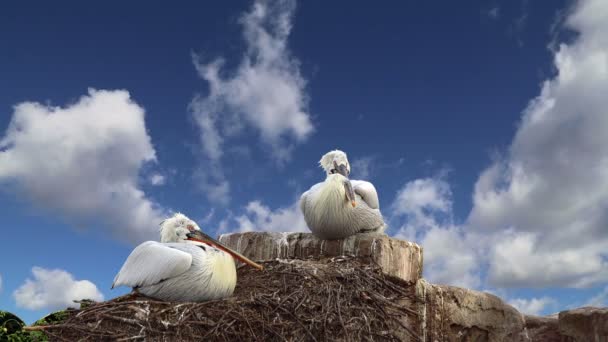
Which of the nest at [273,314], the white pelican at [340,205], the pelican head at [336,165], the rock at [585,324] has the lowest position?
the nest at [273,314]

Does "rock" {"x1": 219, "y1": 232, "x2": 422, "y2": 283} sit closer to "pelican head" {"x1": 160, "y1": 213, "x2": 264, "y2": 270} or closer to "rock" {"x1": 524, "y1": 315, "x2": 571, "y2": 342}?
"pelican head" {"x1": 160, "y1": 213, "x2": 264, "y2": 270}

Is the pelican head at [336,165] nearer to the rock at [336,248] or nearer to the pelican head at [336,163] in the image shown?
the pelican head at [336,163]

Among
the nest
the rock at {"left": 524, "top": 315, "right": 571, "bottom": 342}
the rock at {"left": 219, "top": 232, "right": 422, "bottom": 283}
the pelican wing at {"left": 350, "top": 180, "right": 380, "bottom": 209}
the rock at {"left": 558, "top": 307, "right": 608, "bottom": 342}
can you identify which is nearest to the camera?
the nest

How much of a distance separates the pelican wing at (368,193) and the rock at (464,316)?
1464 millimetres

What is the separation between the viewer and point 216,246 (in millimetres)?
7531

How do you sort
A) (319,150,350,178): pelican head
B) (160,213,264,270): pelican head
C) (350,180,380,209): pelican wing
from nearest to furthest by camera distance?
(160,213,264,270): pelican head → (350,180,380,209): pelican wing → (319,150,350,178): pelican head

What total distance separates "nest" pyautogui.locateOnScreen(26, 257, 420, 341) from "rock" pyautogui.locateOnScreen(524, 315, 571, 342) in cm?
304

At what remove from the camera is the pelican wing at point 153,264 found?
20.7 feet

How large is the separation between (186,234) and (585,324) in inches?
216

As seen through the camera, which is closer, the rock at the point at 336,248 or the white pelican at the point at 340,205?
the rock at the point at 336,248

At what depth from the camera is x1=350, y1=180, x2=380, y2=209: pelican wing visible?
28.5 feet

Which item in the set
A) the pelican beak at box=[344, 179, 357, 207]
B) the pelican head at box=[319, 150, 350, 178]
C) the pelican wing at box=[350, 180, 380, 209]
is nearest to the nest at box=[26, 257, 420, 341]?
the pelican beak at box=[344, 179, 357, 207]

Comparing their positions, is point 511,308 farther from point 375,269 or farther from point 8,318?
point 8,318

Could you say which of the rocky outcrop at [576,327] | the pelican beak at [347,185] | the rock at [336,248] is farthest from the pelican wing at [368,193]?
the rocky outcrop at [576,327]
